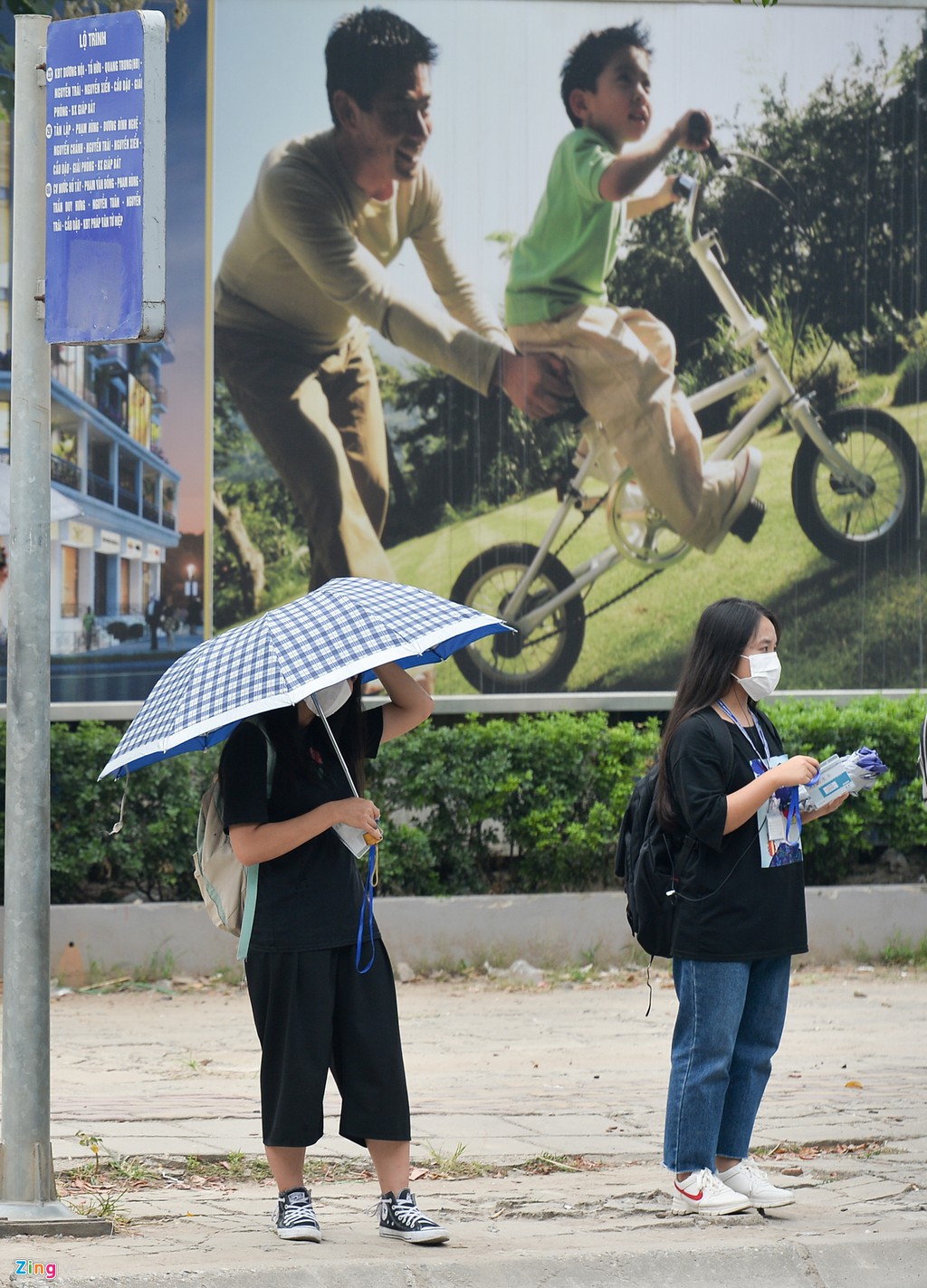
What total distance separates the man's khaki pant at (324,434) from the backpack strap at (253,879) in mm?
5531

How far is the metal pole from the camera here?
437cm

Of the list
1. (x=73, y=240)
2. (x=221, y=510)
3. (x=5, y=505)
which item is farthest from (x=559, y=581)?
(x=73, y=240)

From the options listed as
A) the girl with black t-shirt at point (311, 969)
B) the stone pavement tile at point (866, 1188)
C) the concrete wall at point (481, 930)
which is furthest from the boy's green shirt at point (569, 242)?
the stone pavement tile at point (866, 1188)

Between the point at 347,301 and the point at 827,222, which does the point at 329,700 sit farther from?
the point at 827,222

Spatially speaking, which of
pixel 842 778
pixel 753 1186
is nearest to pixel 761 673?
pixel 842 778

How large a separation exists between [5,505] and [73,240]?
551cm

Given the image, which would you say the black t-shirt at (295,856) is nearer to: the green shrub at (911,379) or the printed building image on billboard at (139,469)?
the printed building image on billboard at (139,469)

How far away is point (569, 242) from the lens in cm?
999

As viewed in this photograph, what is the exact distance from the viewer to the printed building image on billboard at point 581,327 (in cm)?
981

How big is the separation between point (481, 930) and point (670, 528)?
319cm

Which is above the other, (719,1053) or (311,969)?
(311,969)

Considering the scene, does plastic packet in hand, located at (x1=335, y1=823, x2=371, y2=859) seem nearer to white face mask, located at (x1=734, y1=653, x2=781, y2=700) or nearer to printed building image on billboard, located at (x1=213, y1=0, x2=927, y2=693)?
white face mask, located at (x1=734, y1=653, x2=781, y2=700)

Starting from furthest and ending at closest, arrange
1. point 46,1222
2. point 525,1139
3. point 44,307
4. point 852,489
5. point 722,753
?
point 852,489 → point 525,1139 → point 722,753 → point 44,307 → point 46,1222

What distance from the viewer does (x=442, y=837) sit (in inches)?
348
